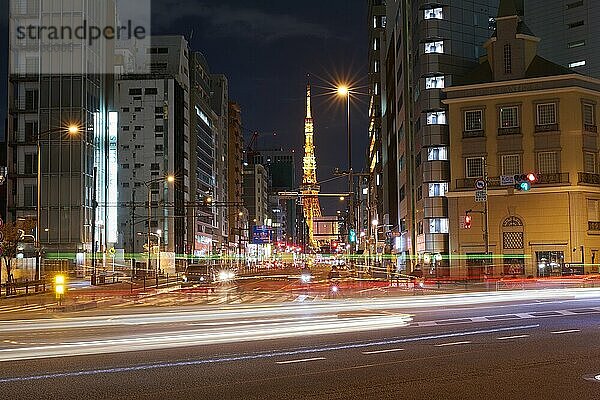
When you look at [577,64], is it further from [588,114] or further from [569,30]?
[588,114]

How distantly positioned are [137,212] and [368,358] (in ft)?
381

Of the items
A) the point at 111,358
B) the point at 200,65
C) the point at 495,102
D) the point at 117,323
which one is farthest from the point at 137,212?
the point at 111,358

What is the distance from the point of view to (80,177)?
9219 cm

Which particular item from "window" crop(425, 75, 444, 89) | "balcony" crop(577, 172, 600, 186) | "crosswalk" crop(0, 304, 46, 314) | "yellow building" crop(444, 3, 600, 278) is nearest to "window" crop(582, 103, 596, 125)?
"yellow building" crop(444, 3, 600, 278)

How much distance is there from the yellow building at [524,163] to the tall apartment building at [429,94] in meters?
2.75

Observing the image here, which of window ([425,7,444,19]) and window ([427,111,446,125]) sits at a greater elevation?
window ([425,7,444,19])

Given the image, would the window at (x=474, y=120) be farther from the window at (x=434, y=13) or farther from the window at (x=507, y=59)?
the window at (x=434, y=13)

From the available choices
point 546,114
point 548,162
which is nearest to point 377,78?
point 546,114

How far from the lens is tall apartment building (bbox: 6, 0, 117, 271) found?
91625 millimetres

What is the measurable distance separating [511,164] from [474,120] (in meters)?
5.07

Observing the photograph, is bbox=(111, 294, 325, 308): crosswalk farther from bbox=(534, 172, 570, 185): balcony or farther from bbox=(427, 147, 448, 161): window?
bbox=(427, 147, 448, 161): window

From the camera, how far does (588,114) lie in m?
65.4

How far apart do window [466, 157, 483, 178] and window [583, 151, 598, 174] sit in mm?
8403

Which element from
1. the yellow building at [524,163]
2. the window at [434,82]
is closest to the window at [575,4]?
the yellow building at [524,163]
